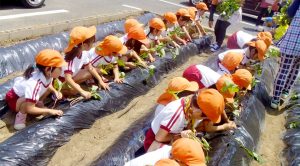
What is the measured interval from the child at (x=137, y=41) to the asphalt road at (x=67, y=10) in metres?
3.21

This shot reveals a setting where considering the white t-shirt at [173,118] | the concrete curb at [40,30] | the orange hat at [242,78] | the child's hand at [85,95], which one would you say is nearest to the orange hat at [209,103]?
the white t-shirt at [173,118]

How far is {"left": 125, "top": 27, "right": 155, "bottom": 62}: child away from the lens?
564 centimetres

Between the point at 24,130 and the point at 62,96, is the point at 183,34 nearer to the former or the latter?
the point at 62,96

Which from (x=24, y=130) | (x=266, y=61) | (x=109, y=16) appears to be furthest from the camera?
(x=109, y=16)

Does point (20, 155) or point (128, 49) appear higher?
point (128, 49)

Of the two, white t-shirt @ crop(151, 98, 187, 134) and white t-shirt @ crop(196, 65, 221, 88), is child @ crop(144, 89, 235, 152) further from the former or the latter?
white t-shirt @ crop(196, 65, 221, 88)

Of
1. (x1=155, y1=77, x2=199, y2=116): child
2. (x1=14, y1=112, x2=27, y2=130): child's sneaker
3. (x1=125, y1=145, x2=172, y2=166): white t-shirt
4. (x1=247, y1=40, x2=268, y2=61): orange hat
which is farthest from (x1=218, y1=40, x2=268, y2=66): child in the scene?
(x1=14, y1=112, x2=27, y2=130): child's sneaker

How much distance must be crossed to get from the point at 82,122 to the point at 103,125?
0.35 metres

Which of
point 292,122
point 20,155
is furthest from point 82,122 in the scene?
point 292,122

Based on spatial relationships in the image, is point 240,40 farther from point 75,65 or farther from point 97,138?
point 97,138

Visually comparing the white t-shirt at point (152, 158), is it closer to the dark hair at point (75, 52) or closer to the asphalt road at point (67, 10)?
the dark hair at point (75, 52)

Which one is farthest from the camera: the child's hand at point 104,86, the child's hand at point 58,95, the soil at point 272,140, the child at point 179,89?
the child's hand at point 104,86

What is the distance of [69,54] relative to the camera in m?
4.67

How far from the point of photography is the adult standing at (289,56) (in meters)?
5.22
